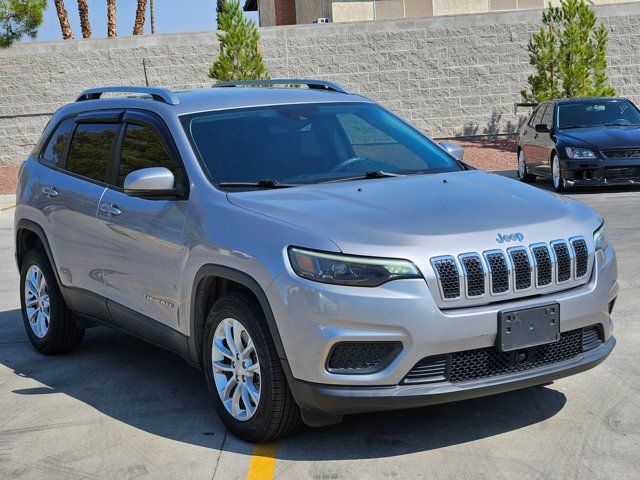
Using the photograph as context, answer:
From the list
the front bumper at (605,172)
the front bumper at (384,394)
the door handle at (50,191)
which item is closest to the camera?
the front bumper at (384,394)

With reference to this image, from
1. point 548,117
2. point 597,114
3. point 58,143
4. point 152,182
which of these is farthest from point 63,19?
point 152,182

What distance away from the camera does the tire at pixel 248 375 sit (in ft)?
16.4

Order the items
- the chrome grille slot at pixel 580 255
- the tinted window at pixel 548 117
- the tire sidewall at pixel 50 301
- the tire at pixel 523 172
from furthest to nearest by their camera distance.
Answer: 1. the tire at pixel 523 172
2. the tinted window at pixel 548 117
3. the tire sidewall at pixel 50 301
4. the chrome grille slot at pixel 580 255

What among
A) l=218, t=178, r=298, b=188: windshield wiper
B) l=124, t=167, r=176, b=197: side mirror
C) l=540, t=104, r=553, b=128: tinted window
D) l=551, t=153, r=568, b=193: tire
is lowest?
l=551, t=153, r=568, b=193: tire

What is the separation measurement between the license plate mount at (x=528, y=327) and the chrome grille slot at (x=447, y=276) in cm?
24

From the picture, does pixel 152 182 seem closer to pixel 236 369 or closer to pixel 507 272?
pixel 236 369

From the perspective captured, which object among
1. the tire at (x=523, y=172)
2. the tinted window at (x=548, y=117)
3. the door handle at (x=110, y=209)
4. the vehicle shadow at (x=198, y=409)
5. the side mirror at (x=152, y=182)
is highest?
the side mirror at (x=152, y=182)

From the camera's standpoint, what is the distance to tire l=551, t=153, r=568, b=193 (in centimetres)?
1648

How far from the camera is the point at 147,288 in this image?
19.8ft

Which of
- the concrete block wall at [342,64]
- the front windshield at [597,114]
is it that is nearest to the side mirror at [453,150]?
the front windshield at [597,114]

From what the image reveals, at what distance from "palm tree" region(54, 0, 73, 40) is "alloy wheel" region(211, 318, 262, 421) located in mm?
27356

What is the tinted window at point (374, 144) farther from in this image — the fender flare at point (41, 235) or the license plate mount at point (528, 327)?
the fender flare at point (41, 235)

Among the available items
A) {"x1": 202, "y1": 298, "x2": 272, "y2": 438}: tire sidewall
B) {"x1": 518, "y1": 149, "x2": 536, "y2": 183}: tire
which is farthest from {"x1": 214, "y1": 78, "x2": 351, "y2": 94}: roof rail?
{"x1": 518, "y1": 149, "x2": 536, "y2": 183}: tire

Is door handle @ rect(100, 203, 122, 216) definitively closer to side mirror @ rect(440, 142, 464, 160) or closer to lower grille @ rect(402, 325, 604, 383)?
side mirror @ rect(440, 142, 464, 160)
